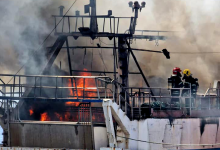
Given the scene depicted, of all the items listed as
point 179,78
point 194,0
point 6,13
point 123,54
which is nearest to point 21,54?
point 6,13

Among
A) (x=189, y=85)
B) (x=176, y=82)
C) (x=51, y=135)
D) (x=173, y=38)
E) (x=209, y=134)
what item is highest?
(x=173, y=38)

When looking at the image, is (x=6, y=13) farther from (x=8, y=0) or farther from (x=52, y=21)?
(x=52, y=21)

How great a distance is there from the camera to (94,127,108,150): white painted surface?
16297 mm

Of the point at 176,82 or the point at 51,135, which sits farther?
the point at 176,82

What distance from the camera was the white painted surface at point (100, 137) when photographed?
Result: 1630cm

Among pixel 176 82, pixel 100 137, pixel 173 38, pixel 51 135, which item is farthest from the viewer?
pixel 173 38

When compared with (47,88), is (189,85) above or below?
below

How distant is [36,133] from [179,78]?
19.8 ft

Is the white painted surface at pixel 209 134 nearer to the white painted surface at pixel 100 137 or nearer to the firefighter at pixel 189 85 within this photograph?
the firefighter at pixel 189 85

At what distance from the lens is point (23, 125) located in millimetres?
16578

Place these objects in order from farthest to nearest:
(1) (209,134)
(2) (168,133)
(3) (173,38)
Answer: (3) (173,38)
(1) (209,134)
(2) (168,133)

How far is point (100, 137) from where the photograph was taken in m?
16.4

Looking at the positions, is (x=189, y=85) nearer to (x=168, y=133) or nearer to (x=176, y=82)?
(x=176, y=82)

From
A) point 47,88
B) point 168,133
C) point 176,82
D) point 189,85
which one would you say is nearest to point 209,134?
point 168,133
